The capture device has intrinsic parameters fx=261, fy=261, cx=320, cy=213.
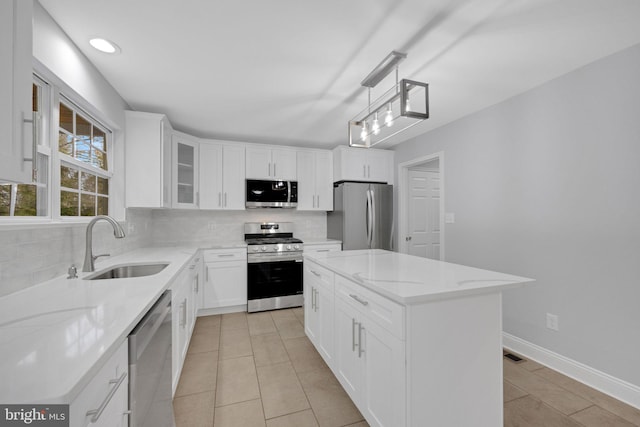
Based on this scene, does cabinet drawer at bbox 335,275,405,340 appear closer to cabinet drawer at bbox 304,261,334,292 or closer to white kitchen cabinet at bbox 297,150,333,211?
cabinet drawer at bbox 304,261,334,292

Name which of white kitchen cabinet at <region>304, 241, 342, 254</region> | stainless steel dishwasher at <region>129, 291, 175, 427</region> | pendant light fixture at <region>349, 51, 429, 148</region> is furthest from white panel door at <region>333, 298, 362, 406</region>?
white kitchen cabinet at <region>304, 241, 342, 254</region>

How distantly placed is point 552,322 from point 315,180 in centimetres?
321

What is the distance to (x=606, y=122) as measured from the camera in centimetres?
195

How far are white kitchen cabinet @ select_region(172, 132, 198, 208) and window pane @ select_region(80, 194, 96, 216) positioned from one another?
37.5 inches

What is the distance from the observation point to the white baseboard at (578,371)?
1801 millimetres

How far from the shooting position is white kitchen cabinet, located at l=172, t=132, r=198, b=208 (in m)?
3.22

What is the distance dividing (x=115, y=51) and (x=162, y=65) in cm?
29

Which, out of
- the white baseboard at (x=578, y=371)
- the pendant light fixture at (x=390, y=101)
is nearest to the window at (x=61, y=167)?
the pendant light fixture at (x=390, y=101)

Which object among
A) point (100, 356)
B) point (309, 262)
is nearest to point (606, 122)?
point (309, 262)

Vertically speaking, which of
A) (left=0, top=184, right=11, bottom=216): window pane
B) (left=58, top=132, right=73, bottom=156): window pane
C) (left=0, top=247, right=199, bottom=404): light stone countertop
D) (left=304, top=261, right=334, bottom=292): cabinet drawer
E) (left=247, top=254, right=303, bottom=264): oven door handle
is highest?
(left=58, top=132, right=73, bottom=156): window pane

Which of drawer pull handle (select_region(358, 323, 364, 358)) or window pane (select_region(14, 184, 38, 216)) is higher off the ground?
window pane (select_region(14, 184, 38, 216))

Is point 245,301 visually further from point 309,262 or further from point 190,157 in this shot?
point 190,157

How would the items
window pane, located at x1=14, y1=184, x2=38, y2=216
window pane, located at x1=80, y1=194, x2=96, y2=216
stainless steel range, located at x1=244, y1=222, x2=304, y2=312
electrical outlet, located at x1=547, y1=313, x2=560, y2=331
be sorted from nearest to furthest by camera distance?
1. window pane, located at x1=14, y1=184, x2=38, y2=216
2. window pane, located at x1=80, y1=194, x2=96, y2=216
3. electrical outlet, located at x1=547, y1=313, x2=560, y2=331
4. stainless steel range, located at x1=244, y1=222, x2=304, y2=312

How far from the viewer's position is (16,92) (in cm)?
83
